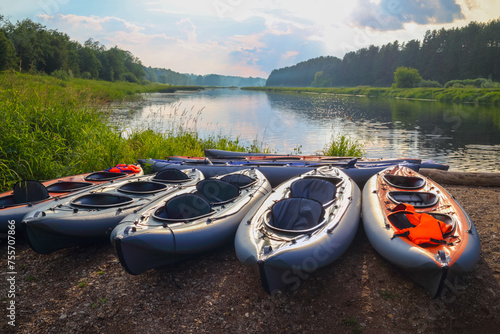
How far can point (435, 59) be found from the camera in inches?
1766

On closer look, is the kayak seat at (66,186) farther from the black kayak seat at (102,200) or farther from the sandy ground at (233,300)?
the sandy ground at (233,300)

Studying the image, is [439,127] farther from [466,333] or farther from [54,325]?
A: [54,325]

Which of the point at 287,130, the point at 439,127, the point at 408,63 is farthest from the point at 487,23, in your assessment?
the point at 287,130

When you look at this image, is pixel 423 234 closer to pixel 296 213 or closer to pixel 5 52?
pixel 296 213

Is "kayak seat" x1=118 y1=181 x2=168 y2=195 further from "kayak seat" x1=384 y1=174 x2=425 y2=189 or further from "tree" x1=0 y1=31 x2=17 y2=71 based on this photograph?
"tree" x1=0 y1=31 x2=17 y2=71

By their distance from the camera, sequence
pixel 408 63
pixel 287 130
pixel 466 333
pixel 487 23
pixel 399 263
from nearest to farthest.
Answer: pixel 466 333 < pixel 399 263 < pixel 287 130 < pixel 487 23 < pixel 408 63

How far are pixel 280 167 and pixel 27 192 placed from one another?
3659 millimetres

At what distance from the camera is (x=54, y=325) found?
8.95 feet

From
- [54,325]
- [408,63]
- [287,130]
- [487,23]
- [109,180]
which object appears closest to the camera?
[54,325]

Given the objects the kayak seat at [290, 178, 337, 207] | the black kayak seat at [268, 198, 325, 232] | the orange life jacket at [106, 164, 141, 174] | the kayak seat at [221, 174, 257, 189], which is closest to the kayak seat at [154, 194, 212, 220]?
the black kayak seat at [268, 198, 325, 232]

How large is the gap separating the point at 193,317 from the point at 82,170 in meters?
3.95

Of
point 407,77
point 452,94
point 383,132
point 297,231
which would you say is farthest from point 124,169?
point 407,77

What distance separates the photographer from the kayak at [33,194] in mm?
3741

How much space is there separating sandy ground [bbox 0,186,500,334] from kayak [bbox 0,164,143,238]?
0.45 m
